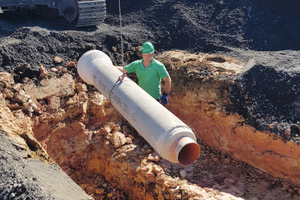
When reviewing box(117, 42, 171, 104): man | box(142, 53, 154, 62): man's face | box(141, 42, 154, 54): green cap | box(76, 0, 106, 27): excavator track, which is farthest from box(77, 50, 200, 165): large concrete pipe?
box(76, 0, 106, 27): excavator track

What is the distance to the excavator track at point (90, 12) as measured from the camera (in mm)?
7852

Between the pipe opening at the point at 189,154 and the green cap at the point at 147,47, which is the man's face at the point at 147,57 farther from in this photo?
the pipe opening at the point at 189,154

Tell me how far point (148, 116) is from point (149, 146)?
5.86 feet

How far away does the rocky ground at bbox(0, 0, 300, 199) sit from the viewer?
18.6ft

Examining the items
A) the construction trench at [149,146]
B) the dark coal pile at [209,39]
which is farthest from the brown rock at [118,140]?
the dark coal pile at [209,39]

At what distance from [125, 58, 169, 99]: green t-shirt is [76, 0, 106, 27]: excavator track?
11.1 ft

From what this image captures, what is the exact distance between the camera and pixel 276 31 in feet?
27.2

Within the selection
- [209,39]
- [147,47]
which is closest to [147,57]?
[147,47]

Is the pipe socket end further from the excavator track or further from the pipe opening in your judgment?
the excavator track

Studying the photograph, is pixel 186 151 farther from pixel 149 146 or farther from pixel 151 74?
pixel 151 74

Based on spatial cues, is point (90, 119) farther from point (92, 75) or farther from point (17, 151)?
point (17, 151)

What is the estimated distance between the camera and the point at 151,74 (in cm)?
555

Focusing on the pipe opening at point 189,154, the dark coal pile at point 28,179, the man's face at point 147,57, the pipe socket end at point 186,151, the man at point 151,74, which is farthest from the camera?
the man at point 151,74

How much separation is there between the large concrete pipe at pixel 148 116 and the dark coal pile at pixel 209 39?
5.47 ft
